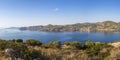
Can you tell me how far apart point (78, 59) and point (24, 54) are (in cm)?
221

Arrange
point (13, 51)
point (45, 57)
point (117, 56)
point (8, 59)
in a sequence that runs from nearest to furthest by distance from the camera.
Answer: point (8, 59)
point (13, 51)
point (45, 57)
point (117, 56)

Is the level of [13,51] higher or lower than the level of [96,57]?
higher

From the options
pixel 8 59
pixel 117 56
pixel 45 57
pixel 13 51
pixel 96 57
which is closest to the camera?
pixel 8 59

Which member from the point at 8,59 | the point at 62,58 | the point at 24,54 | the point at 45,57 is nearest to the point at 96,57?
the point at 62,58

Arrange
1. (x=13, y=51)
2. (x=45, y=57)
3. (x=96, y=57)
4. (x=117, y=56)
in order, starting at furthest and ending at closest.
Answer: (x=96, y=57) < (x=117, y=56) < (x=45, y=57) < (x=13, y=51)

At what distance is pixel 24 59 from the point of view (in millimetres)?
6730

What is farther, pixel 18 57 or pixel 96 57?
pixel 96 57

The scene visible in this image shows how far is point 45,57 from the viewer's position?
7.65 metres

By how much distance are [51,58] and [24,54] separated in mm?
1231

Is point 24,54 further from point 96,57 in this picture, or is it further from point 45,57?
point 96,57

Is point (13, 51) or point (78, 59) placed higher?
point (13, 51)

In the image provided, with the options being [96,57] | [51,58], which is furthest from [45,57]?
[96,57]

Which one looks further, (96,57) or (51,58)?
(96,57)

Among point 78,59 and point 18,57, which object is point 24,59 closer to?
point 18,57
